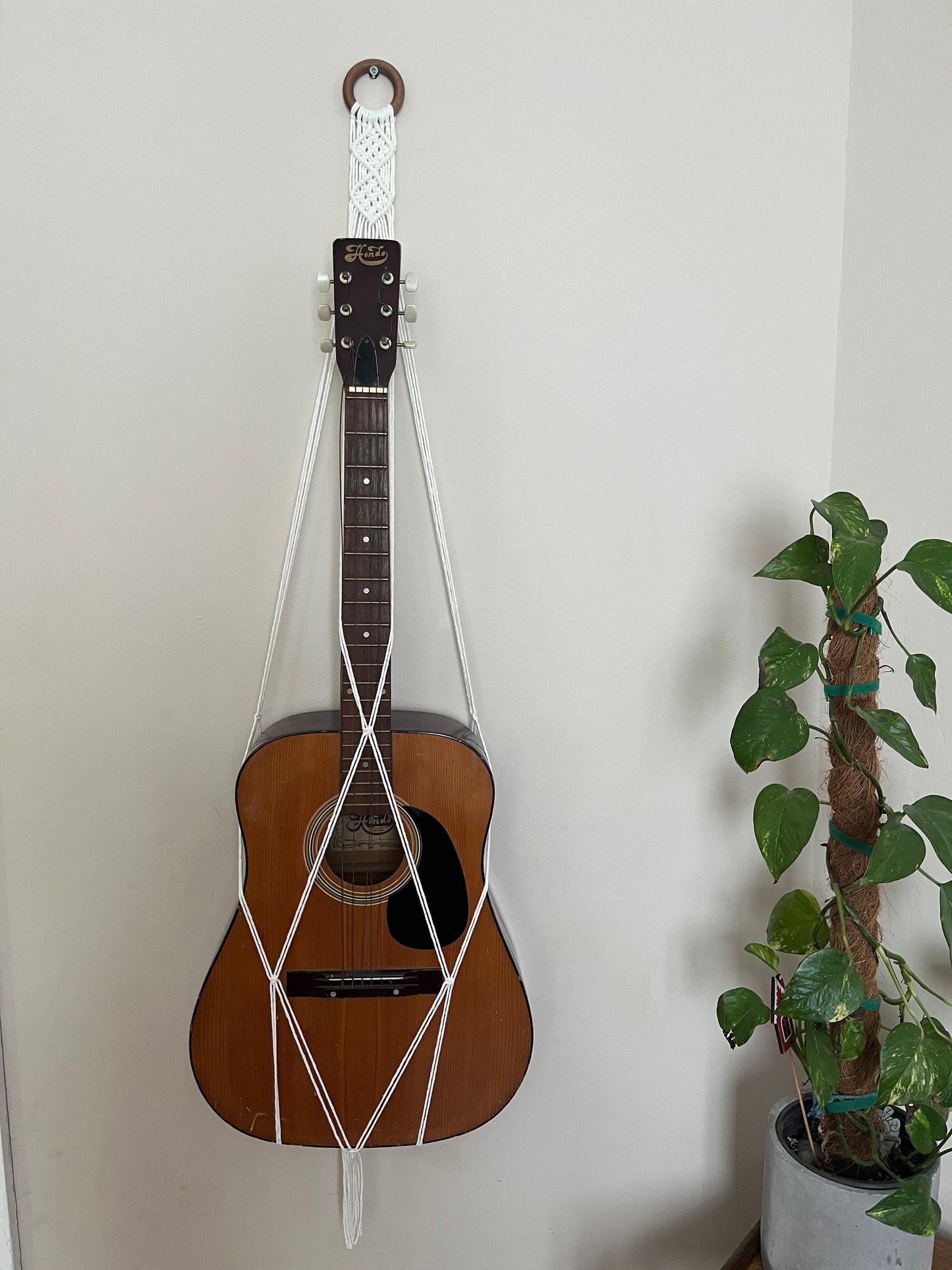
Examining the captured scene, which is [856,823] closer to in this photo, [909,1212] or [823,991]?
[823,991]

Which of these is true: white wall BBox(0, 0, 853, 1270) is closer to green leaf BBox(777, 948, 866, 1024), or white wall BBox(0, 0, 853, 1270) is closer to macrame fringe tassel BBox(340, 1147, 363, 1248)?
macrame fringe tassel BBox(340, 1147, 363, 1248)

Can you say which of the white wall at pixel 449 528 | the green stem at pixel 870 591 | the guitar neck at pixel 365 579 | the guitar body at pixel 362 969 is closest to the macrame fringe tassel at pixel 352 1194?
the white wall at pixel 449 528

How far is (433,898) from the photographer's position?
110 centimetres

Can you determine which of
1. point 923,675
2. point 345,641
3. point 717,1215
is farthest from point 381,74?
point 717,1215

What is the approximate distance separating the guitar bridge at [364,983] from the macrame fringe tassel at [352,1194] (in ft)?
0.95

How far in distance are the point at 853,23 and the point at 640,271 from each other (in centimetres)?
41

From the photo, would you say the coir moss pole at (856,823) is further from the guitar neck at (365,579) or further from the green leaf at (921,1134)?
the guitar neck at (365,579)

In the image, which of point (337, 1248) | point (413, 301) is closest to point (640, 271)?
point (413, 301)

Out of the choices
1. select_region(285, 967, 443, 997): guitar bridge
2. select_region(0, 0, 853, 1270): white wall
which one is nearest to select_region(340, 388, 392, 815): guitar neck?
select_region(0, 0, 853, 1270): white wall

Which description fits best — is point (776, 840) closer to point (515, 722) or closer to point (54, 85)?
point (515, 722)

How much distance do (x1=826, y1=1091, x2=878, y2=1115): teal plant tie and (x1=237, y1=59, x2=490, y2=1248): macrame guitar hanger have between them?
443 mm

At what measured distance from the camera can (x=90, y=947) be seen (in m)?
1.20

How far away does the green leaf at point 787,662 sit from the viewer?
93cm

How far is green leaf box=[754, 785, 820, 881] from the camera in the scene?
0.93 metres
